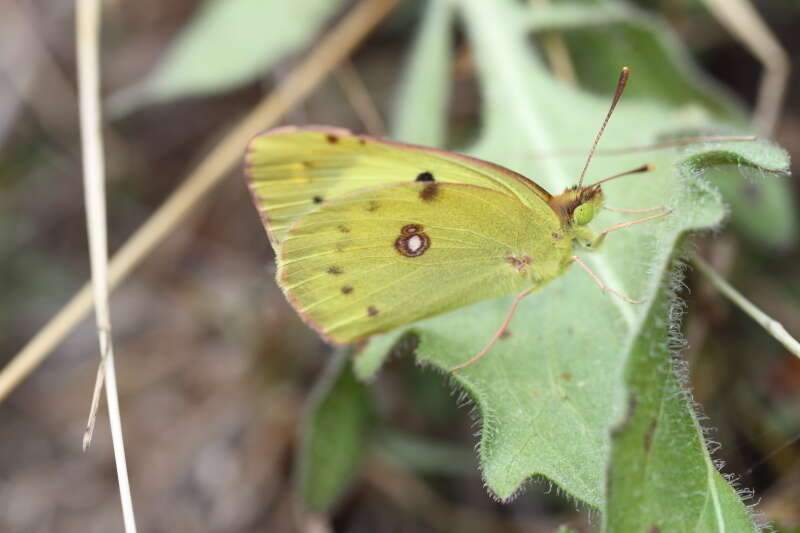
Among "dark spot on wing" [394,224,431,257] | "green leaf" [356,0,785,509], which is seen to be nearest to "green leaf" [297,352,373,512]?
"green leaf" [356,0,785,509]

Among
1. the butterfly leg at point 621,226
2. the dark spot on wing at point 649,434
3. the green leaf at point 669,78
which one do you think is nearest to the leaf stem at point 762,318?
the butterfly leg at point 621,226

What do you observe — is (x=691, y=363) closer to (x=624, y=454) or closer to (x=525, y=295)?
(x=525, y=295)

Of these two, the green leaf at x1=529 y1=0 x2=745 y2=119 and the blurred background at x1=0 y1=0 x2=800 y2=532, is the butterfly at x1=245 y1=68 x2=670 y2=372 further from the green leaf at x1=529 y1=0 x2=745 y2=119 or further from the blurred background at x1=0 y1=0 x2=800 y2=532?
the green leaf at x1=529 y1=0 x2=745 y2=119

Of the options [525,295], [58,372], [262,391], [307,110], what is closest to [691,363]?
[525,295]

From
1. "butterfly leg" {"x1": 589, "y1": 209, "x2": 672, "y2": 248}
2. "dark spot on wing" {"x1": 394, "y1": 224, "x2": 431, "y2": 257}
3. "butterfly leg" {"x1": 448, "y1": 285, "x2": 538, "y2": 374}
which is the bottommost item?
"butterfly leg" {"x1": 448, "y1": 285, "x2": 538, "y2": 374}

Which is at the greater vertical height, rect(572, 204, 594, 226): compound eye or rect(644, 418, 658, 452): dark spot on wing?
rect(572, 204, 594, 226): compound eye

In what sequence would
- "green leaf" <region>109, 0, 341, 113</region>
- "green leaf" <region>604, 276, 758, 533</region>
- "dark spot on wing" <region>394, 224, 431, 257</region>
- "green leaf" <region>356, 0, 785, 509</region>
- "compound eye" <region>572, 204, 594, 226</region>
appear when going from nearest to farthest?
"green leaf" <region>604, 276, 758, 533</region>
"green leaf" <region>356, 0, 785, 509</region>
"compound eye" <region>572, 204, 594, 226</region>
"dark spot on wing" <region>394, 224, 431, 257</region>
"green leaf" <region>109, 0, 341, 113</region>
